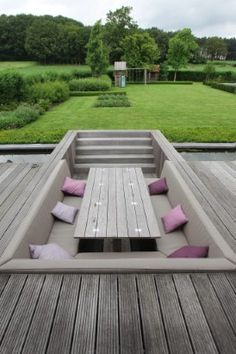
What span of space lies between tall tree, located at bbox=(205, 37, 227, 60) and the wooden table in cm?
9546

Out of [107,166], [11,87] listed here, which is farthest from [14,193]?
[11,87]

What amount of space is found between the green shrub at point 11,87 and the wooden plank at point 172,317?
17.3 meters

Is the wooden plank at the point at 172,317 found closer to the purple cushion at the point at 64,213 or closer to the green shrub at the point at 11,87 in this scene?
the purple cushion at the point at 64,213

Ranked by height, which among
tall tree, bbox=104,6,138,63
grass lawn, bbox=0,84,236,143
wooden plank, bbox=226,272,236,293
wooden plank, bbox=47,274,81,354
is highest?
tall tree, bbox=104,6,138,63

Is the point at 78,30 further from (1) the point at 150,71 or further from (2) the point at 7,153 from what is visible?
(2) the point at 7,153

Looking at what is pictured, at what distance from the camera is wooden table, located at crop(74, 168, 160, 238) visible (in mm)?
3625

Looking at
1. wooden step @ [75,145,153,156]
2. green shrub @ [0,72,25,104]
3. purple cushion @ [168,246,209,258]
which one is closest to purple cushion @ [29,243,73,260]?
purple cushion @ [168,246,209,258]

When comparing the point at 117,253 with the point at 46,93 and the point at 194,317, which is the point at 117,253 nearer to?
the point at 194,317

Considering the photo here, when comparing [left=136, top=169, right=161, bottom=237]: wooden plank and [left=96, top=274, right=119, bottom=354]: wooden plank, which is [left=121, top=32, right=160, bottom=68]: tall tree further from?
[left=96, top=274, right=119, bottom=354]: wooden plank

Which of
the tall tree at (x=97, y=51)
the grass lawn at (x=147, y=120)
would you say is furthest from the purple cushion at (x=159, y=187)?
the tall tree at (x=97, y=51)

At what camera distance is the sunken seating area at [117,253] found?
3.01 meters

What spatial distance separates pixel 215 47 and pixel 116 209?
320 feet

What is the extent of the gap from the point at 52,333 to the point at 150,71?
45193 millimetres

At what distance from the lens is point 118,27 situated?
51375 millimetres
